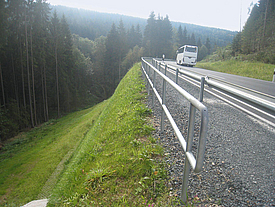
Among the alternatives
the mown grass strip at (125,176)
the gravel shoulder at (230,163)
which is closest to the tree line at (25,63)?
the mown grass strip at (125,176)

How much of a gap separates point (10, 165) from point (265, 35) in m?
43.9

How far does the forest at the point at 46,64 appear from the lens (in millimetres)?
27797

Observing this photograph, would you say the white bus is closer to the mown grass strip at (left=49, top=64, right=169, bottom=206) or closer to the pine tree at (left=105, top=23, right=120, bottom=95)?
the mown grass strip at (left=49, top=64, right=169, bottom=206)

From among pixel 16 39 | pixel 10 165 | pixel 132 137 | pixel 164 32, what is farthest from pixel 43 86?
pixel 164 32

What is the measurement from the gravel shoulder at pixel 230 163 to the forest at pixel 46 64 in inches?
959

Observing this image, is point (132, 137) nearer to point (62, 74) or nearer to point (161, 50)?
point (62, 74)

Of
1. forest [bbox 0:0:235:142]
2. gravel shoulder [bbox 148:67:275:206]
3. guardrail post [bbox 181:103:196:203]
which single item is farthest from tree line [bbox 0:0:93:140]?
guardrail post [bbox 181:103:196:203]

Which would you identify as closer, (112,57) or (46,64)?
(46,64)

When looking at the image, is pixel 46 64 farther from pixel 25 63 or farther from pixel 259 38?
pixel 259 38

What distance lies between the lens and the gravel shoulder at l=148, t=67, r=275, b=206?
2350 mm

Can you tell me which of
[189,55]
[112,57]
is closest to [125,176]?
[189,55]

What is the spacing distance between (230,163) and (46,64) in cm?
3697

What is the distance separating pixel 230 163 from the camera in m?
2.96

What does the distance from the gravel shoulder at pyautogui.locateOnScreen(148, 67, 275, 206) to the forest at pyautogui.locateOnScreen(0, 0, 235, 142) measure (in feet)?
79.9
